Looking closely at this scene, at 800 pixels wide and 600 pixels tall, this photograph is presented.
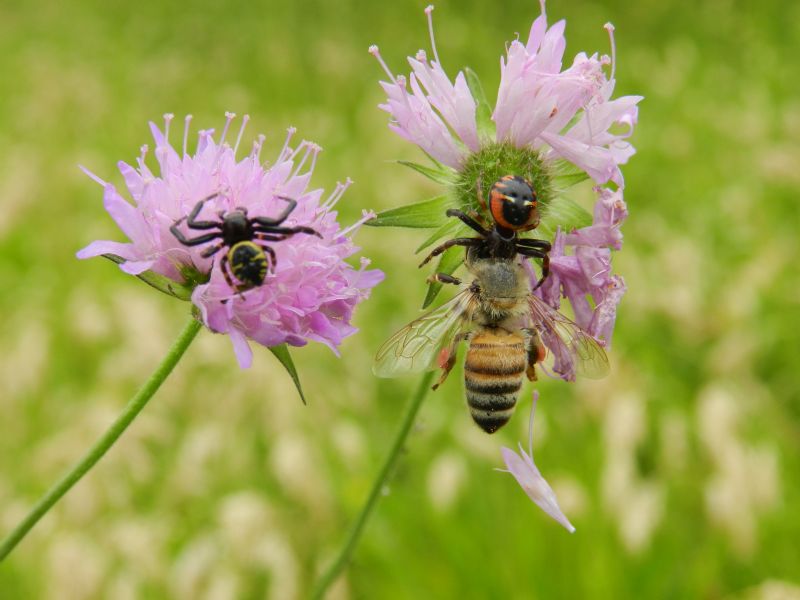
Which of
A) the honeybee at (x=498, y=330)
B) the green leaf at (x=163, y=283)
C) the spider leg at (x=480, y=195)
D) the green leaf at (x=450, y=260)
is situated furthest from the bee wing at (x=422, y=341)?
the green leaf at (x=163, y=283)

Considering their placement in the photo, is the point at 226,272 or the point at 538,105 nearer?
the point at 226,272

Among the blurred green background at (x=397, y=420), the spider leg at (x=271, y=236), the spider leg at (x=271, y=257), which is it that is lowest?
the blurred green background at (x=397, y=420)

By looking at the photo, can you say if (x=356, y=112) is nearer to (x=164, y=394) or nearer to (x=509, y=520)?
(x=164, y=394)

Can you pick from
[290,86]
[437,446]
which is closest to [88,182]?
[290,86]

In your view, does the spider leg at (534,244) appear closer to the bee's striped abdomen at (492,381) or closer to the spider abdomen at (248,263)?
the bee's striped abdomen at (492,381)

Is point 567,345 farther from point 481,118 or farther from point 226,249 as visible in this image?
point 226,249

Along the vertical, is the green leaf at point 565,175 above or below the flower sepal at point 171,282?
above

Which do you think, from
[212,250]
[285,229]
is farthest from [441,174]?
[212,250]
